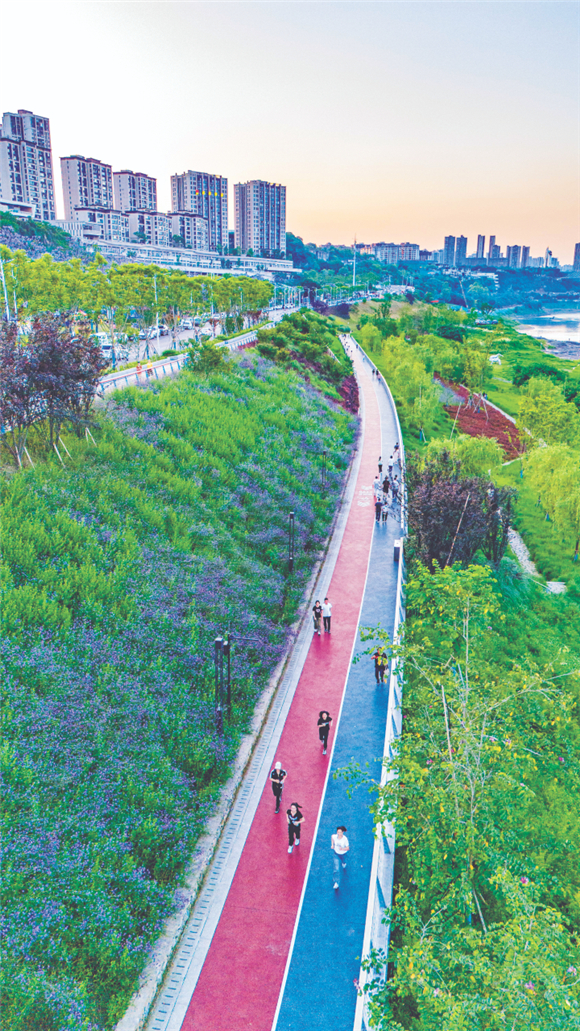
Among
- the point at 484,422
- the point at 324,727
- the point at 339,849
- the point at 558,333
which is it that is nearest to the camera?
the point at 339,849

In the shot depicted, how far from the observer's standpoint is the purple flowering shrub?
895cm

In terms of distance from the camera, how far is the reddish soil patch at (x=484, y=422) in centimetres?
4909

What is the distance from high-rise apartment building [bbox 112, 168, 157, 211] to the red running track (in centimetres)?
17569

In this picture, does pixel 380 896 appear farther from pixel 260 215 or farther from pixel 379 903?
pixel 260 215

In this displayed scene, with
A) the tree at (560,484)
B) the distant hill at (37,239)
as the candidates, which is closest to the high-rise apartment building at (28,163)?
the distant hill at (37,239)

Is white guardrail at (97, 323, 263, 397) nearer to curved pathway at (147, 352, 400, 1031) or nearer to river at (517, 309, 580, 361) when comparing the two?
curved pathway at (147, 352, 400, 1031)

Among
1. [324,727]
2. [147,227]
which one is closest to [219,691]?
[324,727]

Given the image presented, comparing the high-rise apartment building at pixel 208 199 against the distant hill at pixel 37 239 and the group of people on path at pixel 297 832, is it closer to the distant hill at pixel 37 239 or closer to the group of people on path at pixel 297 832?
the distant hill at pixel 37 239

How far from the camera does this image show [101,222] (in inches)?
5315

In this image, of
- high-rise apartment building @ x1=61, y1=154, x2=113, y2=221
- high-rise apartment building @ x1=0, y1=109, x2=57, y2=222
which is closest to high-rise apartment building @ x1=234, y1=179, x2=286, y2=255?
high-rise apartment building @ x1=61, y1=154, x2=113, y2=221

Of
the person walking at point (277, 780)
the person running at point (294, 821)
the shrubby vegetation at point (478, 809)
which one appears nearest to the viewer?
the shrubby vegetation at point (478, 809)

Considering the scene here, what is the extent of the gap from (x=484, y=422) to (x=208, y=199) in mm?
160640

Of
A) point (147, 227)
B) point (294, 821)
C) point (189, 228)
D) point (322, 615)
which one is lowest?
point (294, 821)

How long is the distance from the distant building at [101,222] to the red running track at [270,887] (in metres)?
129
